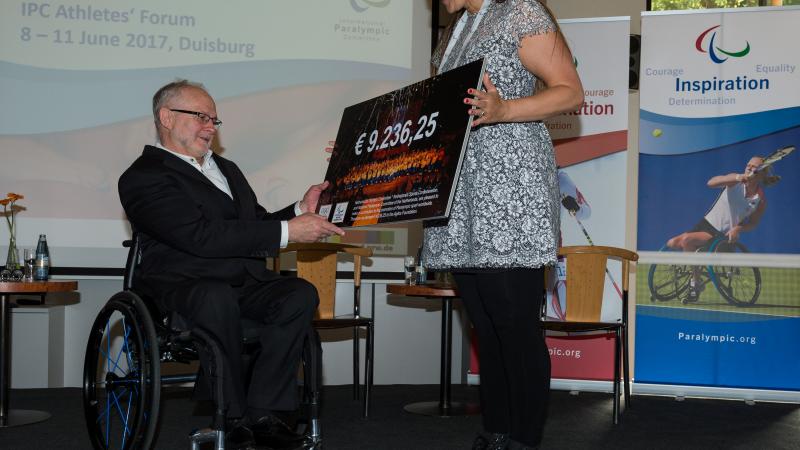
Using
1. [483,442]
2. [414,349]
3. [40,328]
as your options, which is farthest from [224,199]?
[414,349]

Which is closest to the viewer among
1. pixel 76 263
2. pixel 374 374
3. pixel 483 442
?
pixel 483 442

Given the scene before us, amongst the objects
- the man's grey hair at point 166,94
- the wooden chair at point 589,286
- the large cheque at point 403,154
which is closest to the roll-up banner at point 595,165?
the wooden chair at point 589,286

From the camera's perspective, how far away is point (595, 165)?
438 centimetres

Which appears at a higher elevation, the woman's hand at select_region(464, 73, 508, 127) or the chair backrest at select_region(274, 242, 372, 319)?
the woman's hand at select_region(464, 73, 508, 127)

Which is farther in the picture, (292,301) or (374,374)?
(374,374)

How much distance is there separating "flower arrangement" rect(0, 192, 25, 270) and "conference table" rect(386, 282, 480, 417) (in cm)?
174

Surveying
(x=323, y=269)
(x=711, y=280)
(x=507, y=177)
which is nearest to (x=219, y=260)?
(x=507, y=177)

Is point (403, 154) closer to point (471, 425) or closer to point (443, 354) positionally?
point (471, 425)

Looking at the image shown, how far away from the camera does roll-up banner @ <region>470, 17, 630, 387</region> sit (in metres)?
4.34

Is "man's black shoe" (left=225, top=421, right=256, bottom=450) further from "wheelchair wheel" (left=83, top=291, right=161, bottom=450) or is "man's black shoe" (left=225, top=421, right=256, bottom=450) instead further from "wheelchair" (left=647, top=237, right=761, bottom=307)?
"wheelchair" (left=647, top=237, right=761, bottom=307)

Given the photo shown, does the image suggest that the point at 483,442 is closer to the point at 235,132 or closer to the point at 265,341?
the point at 265,341

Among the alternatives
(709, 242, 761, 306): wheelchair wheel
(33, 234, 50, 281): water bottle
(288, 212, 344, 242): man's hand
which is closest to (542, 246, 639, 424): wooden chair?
(709, 242, 761, 306): wheelchair wheel

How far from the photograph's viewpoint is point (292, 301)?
238 cm

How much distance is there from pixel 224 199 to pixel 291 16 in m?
2.12
